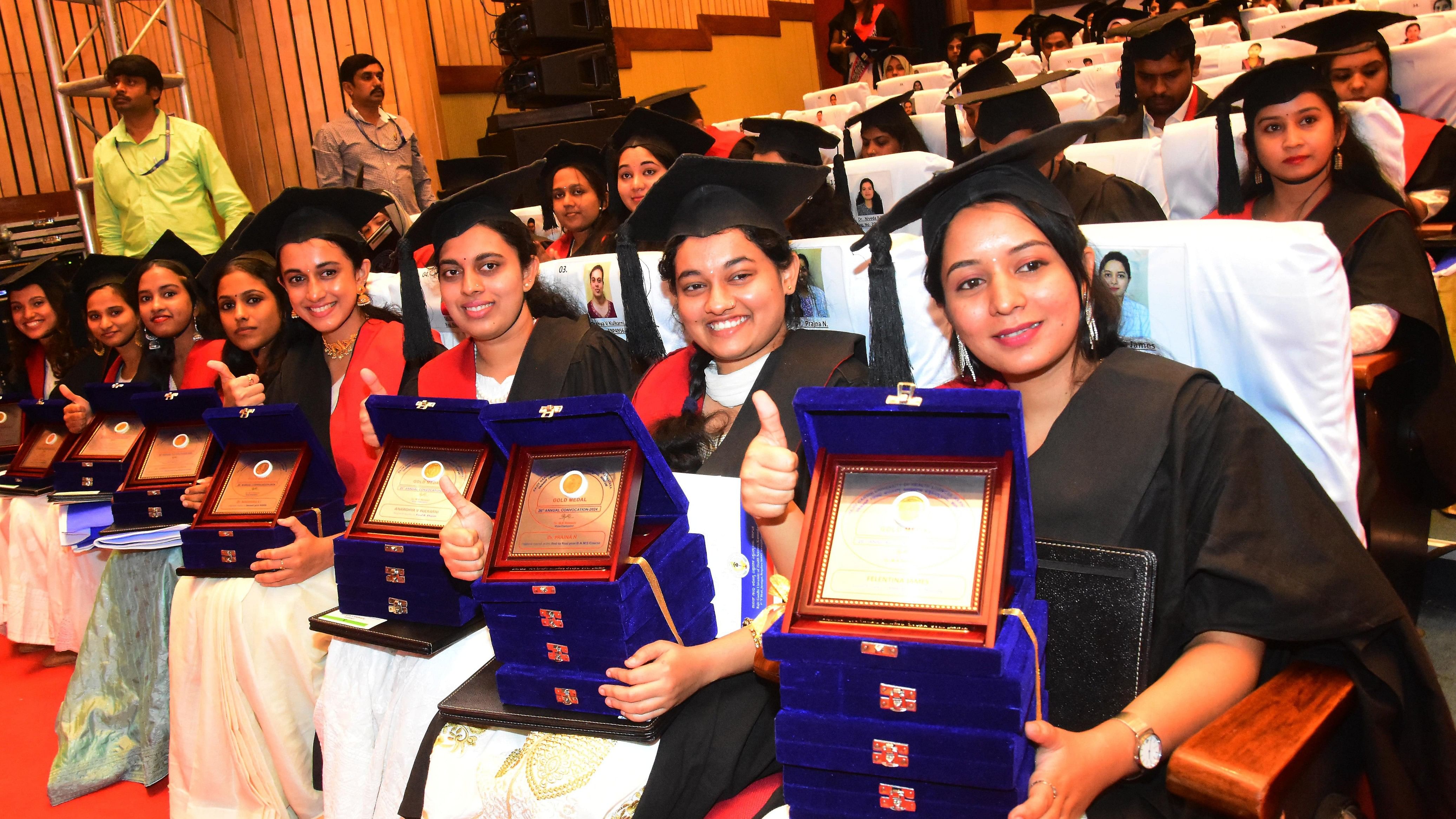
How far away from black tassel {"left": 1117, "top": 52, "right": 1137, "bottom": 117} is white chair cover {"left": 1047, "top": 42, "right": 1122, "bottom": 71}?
120 inches

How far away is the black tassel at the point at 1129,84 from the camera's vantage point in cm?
455

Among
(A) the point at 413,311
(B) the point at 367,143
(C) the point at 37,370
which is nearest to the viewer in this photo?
(A) the point at 413,311

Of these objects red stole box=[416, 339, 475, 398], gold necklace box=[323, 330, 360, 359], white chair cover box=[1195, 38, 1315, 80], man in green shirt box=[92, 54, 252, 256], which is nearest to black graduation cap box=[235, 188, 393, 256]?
gold necklace box=[323, 330, 360, 359]

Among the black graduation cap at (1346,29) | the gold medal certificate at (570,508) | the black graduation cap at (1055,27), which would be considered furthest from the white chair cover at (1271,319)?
the black graduation cap at (1055,27)

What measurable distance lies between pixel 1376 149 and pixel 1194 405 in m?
1.86

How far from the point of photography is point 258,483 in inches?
98.1

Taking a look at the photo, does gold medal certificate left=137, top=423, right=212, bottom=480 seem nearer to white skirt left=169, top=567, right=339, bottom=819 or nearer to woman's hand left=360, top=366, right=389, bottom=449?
white skirt left=169, top=567, right=339, bottom=819

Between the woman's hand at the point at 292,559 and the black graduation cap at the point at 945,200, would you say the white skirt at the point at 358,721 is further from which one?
the black graduation cap at the point at 945,200

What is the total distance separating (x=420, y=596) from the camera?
1.99 meters

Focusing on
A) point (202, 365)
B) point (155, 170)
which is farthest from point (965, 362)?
point (155, 170)

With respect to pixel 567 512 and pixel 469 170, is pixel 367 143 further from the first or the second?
pixel 567 512

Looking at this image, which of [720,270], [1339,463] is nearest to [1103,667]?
[1339,463]

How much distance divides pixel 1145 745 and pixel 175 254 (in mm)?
Answer: 3929

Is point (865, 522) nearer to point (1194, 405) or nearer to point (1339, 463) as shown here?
point (1194, 405)
